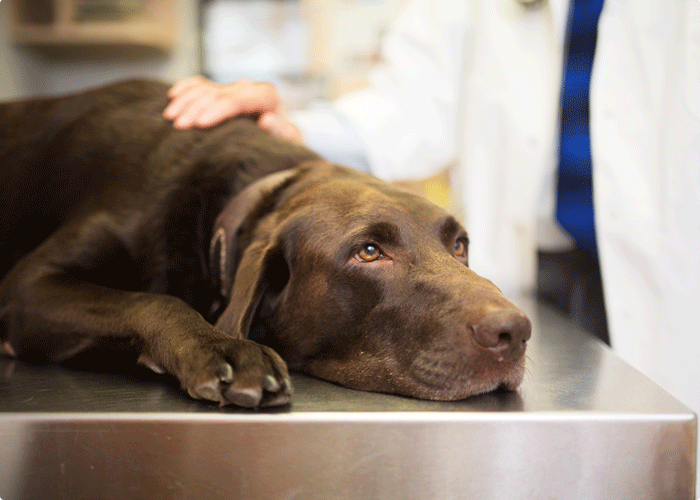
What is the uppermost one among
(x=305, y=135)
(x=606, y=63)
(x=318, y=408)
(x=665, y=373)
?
(x=606, y=63)

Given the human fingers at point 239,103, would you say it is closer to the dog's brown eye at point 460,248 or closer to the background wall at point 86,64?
the dog's brown eye at point 460,248

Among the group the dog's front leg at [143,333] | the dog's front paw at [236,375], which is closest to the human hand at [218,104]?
the dog's front leg at [143,333]

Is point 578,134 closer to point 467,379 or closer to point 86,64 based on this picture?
point 467,379

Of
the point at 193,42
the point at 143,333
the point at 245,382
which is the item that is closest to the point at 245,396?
the point at 245,382

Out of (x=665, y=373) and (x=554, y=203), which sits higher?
(x=554, y=203)

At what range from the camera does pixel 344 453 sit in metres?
0.60

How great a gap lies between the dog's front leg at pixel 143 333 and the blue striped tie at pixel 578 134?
114cm

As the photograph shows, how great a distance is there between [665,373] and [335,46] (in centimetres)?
333

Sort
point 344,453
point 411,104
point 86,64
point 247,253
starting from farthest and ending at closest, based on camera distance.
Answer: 1. point 86,64
2. point 411,104
3. point 247,253
4. point 344,453

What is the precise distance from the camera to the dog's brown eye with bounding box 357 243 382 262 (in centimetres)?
91

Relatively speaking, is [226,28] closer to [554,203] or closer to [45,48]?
[45,48]

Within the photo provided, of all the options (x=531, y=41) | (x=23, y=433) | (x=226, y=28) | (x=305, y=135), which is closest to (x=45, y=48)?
(x=226, y=28)

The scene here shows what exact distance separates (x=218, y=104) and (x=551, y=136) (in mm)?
930

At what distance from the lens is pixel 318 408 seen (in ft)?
2.12
